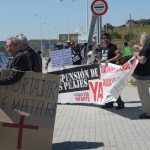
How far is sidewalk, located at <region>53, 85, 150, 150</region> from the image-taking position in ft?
28.1

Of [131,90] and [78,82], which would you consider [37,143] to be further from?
[131,90]

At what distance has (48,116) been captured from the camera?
7922 millimetres

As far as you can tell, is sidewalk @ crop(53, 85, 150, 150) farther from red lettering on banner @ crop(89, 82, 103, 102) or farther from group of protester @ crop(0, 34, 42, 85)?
group of protester @ crop(0, 34, 42, 85)

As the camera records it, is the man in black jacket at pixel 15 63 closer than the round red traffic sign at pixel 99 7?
Yes

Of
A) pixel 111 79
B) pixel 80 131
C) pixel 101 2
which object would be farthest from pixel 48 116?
pixel 101 2

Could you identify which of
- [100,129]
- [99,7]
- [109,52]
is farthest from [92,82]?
[99,7]

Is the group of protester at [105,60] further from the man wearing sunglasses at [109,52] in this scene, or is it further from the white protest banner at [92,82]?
the white protest banner at [92,82]

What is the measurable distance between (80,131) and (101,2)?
7649 mm

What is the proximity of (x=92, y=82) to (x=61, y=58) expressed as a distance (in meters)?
1.39

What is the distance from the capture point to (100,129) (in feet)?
33.2

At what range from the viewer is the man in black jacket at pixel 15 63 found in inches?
301

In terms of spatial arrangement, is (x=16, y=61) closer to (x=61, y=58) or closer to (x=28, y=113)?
(x=28, y=113)

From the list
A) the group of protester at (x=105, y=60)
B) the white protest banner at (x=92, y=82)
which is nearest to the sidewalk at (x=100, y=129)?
the white protest banner at (x=92, y=82)

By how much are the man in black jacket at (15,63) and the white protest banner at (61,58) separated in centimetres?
603
